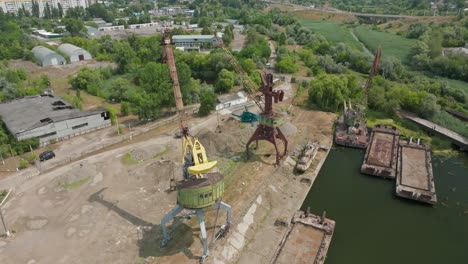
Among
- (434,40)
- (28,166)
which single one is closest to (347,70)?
(434,40)

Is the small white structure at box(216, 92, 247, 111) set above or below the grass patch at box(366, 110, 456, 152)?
above

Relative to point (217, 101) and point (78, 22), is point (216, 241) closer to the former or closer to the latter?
point (217, 101)

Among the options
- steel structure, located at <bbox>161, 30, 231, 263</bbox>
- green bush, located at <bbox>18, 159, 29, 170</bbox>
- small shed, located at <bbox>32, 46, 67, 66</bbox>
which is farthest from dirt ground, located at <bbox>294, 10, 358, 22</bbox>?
green bush, located at <bbox>18, 159, 29, 170</bbox>

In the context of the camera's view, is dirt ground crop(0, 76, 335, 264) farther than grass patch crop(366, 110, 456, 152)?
No

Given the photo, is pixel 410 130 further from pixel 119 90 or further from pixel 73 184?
pixel 119 90

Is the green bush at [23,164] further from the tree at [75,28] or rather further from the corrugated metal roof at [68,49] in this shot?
the tree at [75,28]

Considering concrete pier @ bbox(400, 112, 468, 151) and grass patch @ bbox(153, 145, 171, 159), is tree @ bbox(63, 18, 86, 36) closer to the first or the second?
grass patch @ bbox(153, 145, 171, 159)
